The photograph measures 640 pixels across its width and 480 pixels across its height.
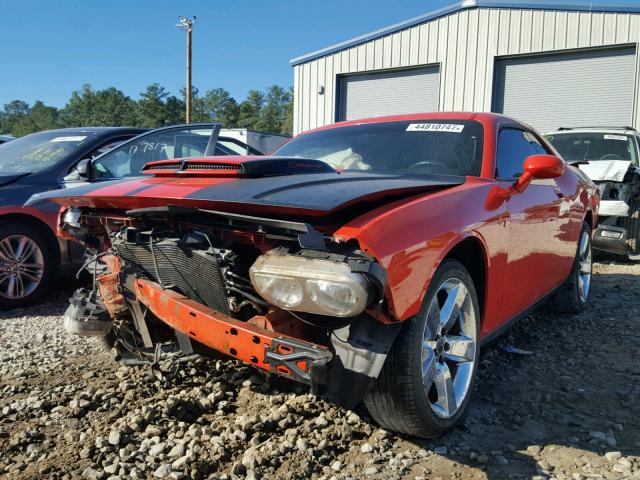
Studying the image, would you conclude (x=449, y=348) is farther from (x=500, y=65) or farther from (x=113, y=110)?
(x=113, y=110)

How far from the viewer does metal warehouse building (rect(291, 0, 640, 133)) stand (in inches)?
478

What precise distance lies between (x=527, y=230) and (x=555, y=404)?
0.94 meters

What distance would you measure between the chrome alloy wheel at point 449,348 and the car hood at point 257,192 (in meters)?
0.50

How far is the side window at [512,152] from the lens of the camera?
314cm

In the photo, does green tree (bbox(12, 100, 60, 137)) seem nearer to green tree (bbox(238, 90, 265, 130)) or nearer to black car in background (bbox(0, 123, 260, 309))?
green tree (bbox(238, 90, 265, 130))

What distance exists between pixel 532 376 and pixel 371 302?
5.93 feet

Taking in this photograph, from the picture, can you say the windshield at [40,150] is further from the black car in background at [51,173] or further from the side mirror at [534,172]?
the side mirror at [534,172]

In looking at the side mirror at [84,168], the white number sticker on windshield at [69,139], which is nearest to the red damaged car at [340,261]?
the side mirror at [84,168]

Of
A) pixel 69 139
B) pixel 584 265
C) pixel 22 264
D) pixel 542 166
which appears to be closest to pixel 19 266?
pixel 22 264

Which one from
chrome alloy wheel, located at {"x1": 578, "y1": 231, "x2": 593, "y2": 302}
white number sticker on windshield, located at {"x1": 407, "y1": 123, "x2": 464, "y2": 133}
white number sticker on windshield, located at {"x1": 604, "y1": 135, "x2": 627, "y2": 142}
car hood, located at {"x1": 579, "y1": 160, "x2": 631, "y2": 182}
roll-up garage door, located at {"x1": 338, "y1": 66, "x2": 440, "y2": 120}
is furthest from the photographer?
roll-up garage door, located at {"x1": 338, "y1": 66, "x2": 440, "y2": 120}

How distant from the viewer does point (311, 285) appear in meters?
1.83

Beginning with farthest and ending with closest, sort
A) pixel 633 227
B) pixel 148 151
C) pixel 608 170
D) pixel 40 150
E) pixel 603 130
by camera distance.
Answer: pixel 603 130 < pixel 633 227 < pixel 608 170 < pixel 40 150 < pixel 148 151

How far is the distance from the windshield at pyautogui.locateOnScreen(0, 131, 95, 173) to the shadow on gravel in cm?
402


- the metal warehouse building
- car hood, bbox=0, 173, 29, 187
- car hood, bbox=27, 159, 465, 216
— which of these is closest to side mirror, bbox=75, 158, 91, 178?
car hood, bbox=0, 173, 29, 187
